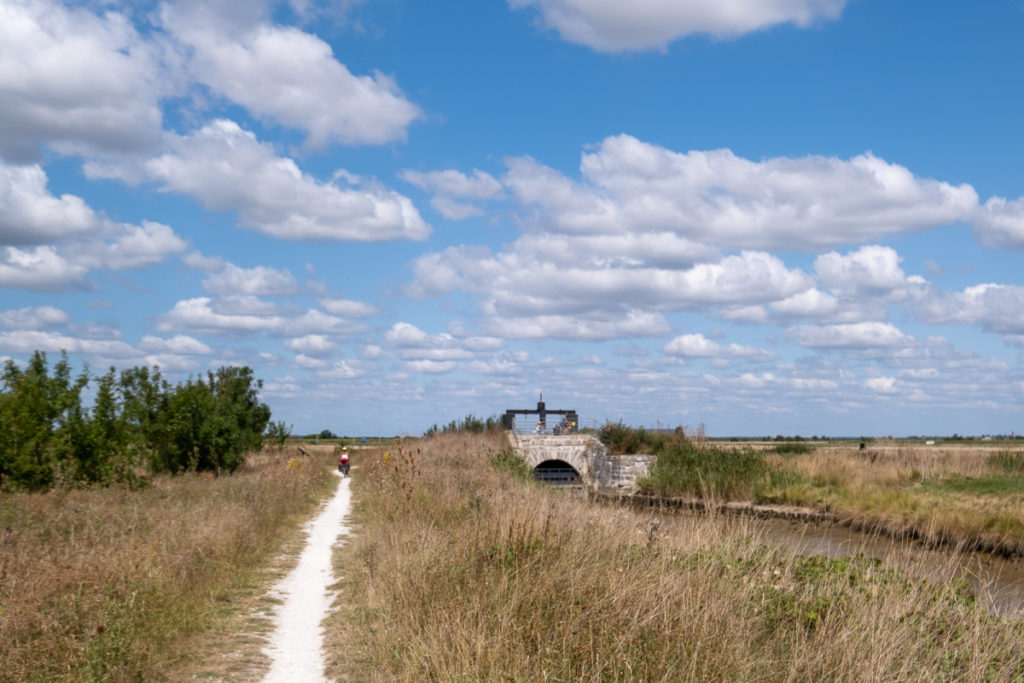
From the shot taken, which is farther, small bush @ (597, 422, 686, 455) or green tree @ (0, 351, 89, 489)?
small bush @ (597, 422, 686, 455)

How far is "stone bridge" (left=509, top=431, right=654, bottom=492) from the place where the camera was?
39.6 meters

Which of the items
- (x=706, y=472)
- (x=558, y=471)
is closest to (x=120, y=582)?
(x=706, y=472)

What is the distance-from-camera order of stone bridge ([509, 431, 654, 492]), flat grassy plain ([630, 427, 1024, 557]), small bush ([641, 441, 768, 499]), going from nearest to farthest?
flat grassy plain ([630, 427, 1024, 557]) → small bush ([641, 441, 768, 499]) → stone bridge ([509, 431, 654, 492])

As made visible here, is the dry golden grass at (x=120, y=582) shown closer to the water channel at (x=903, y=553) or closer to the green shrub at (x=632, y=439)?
the water channel at (x=903, y=553)

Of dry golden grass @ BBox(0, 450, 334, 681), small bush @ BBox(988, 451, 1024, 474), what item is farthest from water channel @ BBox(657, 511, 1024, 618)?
small bush @ BBox(988, 451, 1024, 474)

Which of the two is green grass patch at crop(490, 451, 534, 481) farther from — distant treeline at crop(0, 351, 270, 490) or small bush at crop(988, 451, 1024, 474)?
small bush at crop(988, 451, 1024, 474)

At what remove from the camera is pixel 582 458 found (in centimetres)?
4047

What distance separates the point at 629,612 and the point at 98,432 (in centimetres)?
1626

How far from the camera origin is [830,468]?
1208 inches

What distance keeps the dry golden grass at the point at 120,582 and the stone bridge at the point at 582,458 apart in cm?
2586

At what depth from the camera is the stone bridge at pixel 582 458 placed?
39.6 m

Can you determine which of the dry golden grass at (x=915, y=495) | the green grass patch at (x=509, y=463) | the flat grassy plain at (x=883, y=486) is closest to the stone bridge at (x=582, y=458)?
the flat grassy plain at (x=883, y=486)

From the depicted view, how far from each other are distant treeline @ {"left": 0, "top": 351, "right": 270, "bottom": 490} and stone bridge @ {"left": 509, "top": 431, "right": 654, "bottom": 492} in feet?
56.3

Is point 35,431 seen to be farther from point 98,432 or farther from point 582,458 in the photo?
point 582,458
